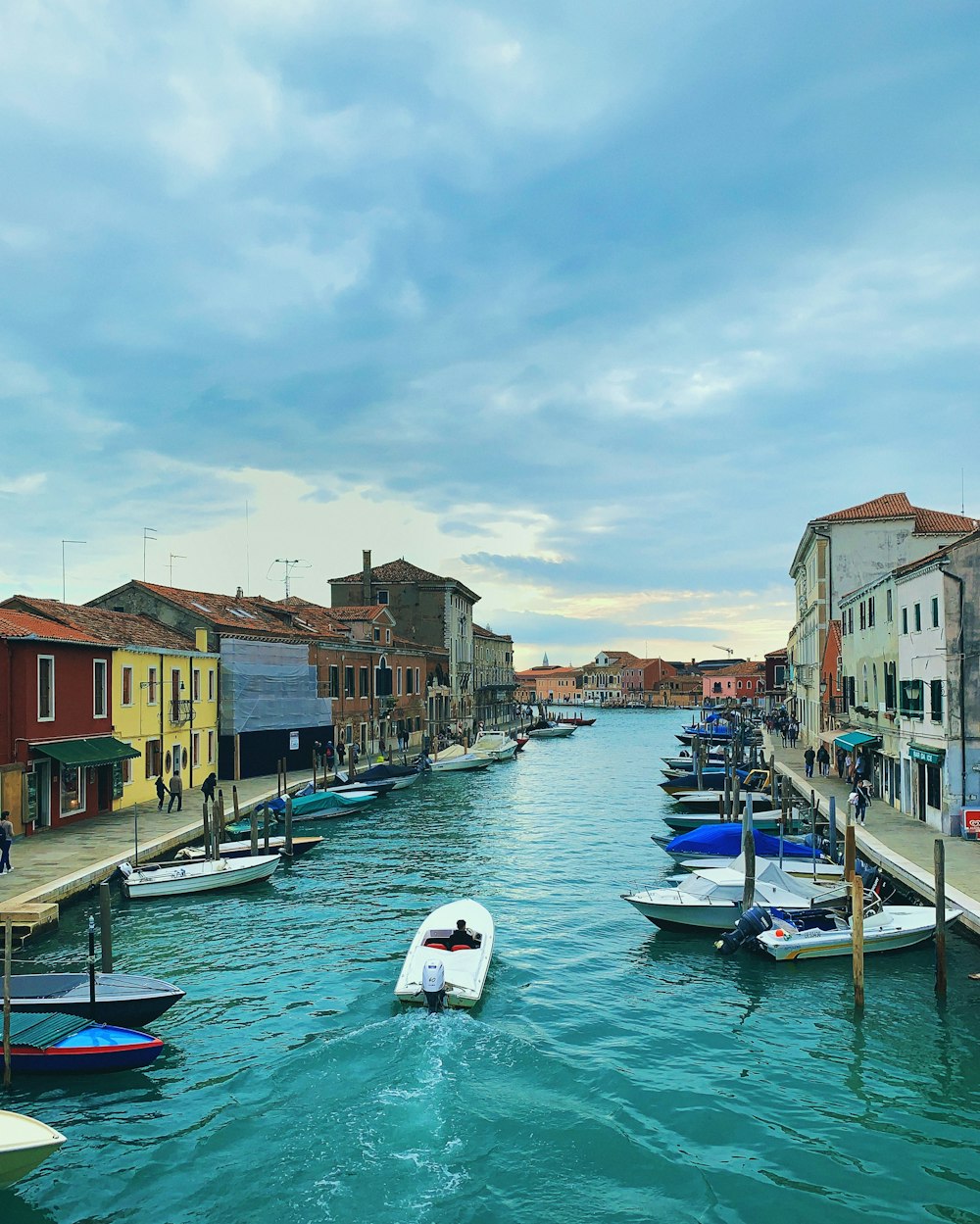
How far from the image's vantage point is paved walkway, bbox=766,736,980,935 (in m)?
20.5

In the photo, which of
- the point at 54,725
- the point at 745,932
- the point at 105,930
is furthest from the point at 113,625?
the point at 745,932

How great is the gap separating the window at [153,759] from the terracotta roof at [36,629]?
20.0ft

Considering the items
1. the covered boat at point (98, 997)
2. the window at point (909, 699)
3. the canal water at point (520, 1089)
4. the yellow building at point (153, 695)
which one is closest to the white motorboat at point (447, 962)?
the canal water at point (520, 1089)

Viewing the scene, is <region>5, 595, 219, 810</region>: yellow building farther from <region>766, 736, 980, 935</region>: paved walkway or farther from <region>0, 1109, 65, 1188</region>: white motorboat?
<region>766, 736, 980, 935</region>: paved walkway

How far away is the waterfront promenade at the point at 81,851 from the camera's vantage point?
2075 centimetres

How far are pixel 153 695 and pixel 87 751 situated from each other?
21.4ft

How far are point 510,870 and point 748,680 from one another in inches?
5974

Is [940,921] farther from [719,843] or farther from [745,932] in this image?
[719,843]

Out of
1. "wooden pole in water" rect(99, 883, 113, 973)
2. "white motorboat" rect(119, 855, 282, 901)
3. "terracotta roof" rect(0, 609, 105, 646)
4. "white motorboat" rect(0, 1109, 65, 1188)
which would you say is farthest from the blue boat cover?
"white motorboat" rect(0, 1109, 65, 1188)

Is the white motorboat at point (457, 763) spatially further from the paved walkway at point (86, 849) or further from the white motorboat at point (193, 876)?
the white motorboat at point (193, 876)

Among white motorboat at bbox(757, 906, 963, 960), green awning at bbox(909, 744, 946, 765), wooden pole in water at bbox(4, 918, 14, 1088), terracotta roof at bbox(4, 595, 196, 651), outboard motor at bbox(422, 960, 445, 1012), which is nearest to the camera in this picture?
wooden pole in water at bbox(4, 918, 14, 1088)

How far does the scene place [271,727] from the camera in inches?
1855

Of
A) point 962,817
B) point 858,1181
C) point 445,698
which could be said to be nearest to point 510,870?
point 962,817

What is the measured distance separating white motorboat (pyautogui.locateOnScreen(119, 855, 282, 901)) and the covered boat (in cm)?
864
